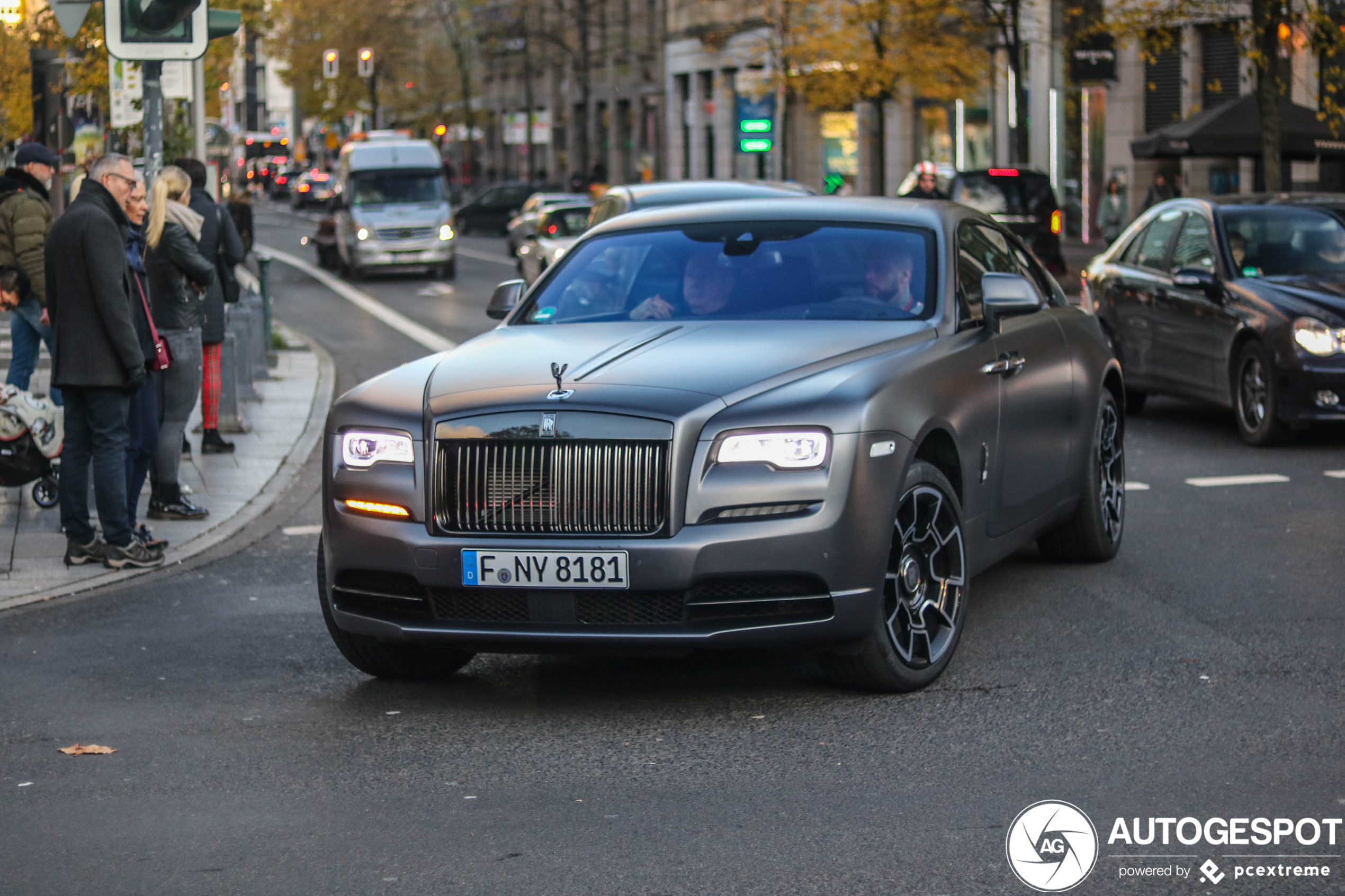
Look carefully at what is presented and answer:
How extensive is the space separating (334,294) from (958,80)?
55.3 ft

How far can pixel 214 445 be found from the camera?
12961 millimetres

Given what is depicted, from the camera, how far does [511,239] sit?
4475 centimetres

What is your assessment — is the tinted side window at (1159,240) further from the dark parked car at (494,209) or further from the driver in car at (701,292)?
the dark parked car at (494,209)

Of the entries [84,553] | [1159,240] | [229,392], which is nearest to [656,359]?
[84,553]

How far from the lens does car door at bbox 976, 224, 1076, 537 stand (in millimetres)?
7262

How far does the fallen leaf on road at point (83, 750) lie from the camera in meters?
5.76

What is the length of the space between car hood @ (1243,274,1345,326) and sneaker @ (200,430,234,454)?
259 inches

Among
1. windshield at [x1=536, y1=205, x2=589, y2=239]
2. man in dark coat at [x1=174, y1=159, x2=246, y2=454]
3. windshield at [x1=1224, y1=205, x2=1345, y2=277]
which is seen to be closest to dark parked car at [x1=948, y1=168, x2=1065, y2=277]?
windshield at [x1=536, y1=205, x2=589, y2=239]

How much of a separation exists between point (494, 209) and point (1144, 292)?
43870mm

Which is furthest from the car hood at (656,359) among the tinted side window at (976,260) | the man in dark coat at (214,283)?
the man in dark coat at (214,283)

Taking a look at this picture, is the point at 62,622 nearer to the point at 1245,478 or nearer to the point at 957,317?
the point at 957,317

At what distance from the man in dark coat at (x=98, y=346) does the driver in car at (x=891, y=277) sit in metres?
3.31

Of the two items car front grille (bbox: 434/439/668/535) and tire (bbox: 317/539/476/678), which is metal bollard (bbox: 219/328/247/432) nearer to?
tire (bbox: 317/539/476/678)

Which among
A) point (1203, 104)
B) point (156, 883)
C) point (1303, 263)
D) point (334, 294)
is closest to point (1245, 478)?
point (1303, 263)
